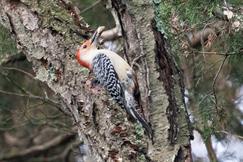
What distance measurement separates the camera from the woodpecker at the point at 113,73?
3143 mm

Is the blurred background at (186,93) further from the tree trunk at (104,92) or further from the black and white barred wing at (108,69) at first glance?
the black and white barred wing at (108,69)

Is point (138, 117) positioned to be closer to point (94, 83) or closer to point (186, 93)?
point (94, 83)

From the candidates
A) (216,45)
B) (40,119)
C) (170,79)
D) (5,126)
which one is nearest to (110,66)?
(216,45)

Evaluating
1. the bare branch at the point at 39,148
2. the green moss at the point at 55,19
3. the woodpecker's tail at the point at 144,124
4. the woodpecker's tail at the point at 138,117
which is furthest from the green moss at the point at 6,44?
the woodpecker's tail at the point at 144,124

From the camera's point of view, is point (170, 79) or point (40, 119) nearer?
point (170, 79)

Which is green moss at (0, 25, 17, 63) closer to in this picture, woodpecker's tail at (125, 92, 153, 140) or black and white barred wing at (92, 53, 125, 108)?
black and white barred wing at (92, 53, 125, 108)

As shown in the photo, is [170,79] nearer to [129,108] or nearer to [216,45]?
[129,108]

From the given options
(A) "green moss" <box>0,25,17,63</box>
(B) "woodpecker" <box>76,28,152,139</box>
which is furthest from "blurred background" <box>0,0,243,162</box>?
(B) "woodpecker" <box>76,28,152,139</box>

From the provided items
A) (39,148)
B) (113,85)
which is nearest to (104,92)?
(113,85)

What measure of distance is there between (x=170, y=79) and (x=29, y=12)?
0.75 m

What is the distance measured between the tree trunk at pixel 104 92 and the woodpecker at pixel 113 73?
8 cm

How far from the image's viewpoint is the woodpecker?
10.3 ft

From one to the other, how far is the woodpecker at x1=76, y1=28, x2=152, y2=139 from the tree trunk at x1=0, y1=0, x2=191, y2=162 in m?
0.08

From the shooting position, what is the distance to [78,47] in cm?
316
